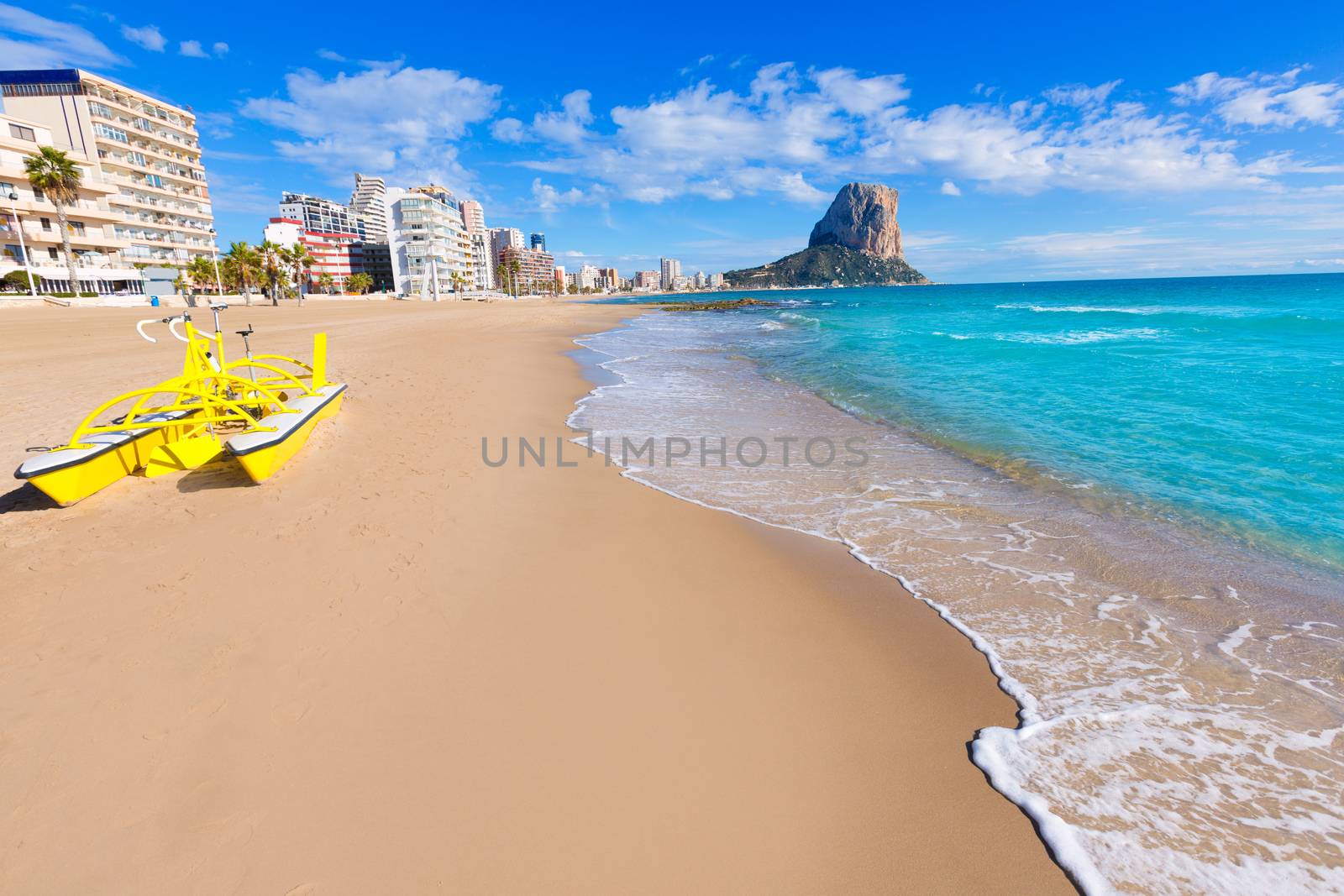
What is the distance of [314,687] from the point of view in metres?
3.37

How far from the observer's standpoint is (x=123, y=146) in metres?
58.9

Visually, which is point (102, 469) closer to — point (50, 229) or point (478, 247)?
point (50, 229)

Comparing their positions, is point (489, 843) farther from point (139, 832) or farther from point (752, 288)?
point (752, 288)

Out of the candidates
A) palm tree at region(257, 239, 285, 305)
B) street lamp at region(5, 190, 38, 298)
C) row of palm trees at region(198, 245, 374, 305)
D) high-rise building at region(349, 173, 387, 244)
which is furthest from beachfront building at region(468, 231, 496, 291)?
street lamp at region(5, 190, 38, 298)

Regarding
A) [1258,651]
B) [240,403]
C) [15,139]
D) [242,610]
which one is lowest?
[1258,651]

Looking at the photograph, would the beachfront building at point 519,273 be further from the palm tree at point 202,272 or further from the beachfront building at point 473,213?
the palm tree at point 202,272

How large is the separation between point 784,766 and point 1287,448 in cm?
1190

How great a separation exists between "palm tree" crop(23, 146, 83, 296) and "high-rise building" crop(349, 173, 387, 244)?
12486 centimetres

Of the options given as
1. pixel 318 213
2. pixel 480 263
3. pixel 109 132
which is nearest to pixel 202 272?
pixel 109 132

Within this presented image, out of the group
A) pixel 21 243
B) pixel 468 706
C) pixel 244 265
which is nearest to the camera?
pixel 468 706

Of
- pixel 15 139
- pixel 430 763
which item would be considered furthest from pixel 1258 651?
pixel 15 139

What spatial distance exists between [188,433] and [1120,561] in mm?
10919

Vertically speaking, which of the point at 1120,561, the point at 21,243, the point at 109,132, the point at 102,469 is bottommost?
the point at 1120,561

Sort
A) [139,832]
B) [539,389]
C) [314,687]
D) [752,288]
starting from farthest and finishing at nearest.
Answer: [752,288] < [539,389] < [314,687] < [139,832]
